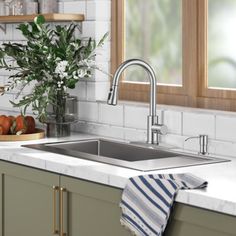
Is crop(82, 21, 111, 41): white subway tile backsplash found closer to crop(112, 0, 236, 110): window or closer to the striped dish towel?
crop(112, 0, 236, 110): window

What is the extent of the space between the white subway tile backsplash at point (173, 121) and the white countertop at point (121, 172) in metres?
0.36

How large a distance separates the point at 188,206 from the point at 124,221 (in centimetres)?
27

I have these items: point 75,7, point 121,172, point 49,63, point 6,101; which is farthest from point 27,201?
point 6,101

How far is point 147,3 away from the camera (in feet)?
12.6

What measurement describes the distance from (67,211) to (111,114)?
902 millimetres

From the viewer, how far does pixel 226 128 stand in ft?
10.6

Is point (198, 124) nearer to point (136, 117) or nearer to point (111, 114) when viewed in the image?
point (136, 117)

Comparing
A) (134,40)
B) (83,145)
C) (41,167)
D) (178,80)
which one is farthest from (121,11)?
(41,167)

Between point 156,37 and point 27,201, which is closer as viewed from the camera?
point 27,201

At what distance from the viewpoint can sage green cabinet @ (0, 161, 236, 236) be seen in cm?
248

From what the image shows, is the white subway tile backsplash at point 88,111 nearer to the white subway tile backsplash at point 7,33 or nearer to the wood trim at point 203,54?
the wood trim at point 203,54

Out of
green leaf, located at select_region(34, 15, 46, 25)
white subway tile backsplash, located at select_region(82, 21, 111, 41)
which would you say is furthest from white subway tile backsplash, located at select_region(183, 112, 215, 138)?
green leaf, located at select_region(34, 15, 46, 25)

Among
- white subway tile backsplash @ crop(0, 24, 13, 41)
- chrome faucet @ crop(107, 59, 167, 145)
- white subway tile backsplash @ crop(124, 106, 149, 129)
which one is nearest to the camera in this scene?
chrome faucet @ crop(107, 59, 167, 145)

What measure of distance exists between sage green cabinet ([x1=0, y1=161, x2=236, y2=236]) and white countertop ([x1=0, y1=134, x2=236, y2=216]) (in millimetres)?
32
